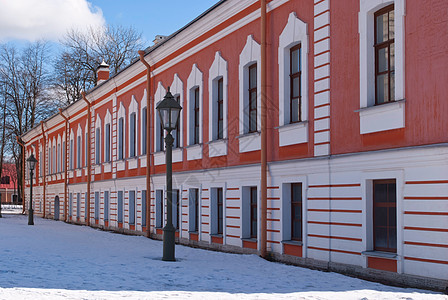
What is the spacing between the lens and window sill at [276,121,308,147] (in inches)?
512

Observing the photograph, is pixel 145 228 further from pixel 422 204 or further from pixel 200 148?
pixel 422 204

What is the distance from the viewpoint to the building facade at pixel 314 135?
991cm

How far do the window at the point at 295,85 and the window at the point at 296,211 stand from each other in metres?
1.53

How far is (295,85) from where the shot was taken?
1377cm

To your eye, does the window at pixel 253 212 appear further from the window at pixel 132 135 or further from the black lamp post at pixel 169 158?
the window at pixel 132 135

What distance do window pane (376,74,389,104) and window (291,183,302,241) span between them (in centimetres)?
309

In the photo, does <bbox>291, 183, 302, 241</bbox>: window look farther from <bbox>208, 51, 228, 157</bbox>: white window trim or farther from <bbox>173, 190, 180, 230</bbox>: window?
<bbox>173, 190, 180, 230</bbox>: window

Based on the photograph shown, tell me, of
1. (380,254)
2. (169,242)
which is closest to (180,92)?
(169,242)

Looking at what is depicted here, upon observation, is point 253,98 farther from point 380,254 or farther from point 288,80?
point 380,254

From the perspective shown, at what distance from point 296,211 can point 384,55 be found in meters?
4.19

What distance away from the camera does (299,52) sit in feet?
44.9

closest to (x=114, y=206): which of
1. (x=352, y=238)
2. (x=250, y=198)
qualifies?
(x=250, y=198)

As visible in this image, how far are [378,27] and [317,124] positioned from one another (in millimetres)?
2355

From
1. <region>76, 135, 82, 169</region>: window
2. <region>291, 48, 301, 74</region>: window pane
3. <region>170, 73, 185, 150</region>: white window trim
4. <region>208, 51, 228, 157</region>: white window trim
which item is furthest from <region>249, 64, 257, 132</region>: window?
<region>76, 135, 82, 169</region>: window
